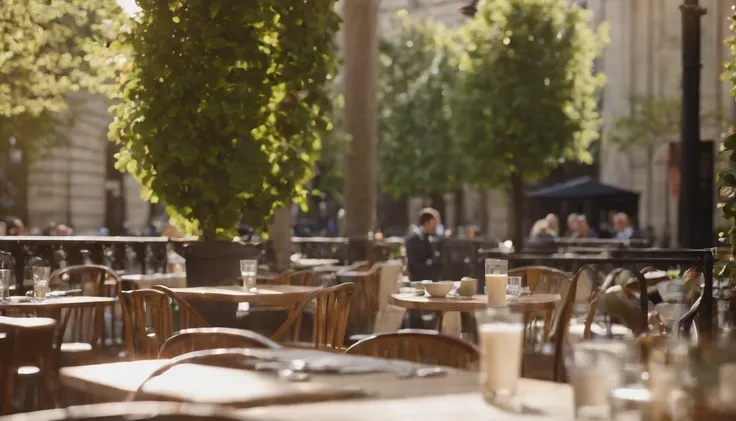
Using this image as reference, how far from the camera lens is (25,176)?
35.5 metres

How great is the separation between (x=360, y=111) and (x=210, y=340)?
1205cm

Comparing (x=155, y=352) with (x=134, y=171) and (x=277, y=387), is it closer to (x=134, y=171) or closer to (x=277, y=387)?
(x=134, y=171)

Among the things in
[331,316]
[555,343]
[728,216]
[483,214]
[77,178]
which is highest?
[77,178]

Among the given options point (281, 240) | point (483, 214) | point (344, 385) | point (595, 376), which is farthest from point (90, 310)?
point (483, 214)

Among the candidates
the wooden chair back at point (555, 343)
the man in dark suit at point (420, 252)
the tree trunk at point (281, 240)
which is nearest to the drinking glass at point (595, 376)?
the wooden chair back at point (555, 343)

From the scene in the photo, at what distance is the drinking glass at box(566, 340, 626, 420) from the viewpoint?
2.34 metres

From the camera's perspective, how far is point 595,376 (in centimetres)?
235

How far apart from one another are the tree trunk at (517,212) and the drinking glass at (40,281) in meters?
13.1

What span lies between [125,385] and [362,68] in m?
12.4

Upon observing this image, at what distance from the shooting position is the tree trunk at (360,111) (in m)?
15.3

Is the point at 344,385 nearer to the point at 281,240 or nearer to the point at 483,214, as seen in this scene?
the point at 281,240

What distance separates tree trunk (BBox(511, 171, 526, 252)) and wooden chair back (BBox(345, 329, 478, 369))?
16067 millimetres

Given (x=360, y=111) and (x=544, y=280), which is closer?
(x=544, y=280)

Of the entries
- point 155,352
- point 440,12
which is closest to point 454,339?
point 155,352
